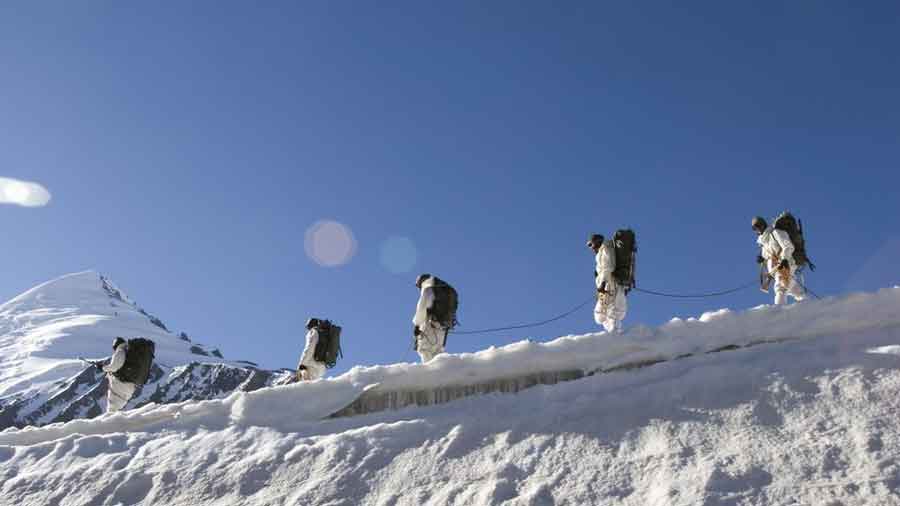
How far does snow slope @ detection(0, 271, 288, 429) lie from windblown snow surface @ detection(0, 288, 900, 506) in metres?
115

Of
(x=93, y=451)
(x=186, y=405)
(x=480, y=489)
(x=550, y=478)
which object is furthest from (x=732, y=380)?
(x=93, y=451)

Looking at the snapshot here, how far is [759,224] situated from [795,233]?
85 cm

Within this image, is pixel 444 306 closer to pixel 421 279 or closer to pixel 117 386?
pixel 421 279

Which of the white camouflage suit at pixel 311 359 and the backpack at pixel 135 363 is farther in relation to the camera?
the backpack at pixel 135 363

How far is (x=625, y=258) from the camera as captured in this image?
36.0 ft

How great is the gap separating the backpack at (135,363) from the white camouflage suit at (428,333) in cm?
577

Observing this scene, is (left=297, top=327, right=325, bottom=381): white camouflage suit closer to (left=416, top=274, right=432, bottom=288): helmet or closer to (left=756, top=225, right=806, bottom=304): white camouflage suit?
(left=416, top=274, right=432, bottom=288): helmet

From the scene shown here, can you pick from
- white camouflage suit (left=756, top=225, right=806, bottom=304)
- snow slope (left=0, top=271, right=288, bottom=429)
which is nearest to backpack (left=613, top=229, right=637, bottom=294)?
white camouflage suit (left=756, top=225, right=806, bottom=304)

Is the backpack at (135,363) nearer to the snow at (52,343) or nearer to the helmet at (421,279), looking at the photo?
the helmet at (421,279)

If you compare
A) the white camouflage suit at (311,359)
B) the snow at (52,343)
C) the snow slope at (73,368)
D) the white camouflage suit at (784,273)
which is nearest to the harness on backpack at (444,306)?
the white camouflage suit at (311,359)

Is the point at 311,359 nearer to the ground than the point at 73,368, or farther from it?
nearer to the ground

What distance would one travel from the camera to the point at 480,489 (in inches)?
237

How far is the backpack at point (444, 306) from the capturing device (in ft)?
36.5

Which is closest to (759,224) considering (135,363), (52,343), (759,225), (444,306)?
(759,225)
